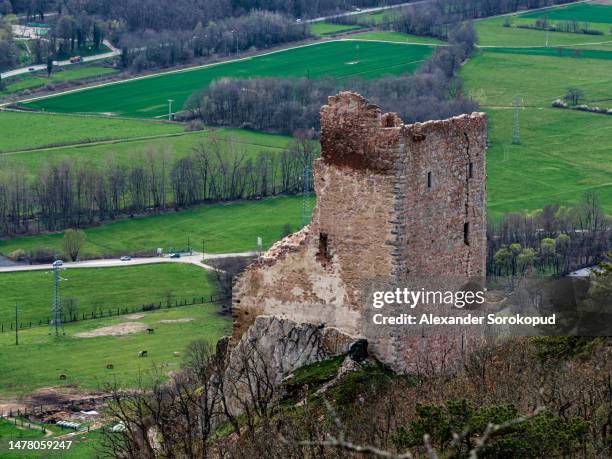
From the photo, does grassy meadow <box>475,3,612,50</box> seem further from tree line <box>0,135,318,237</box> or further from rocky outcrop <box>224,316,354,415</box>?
rocky outcrop <box>224,316,354,415</box>

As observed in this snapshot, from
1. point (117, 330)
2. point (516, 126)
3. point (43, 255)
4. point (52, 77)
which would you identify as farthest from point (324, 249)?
point (52, 77)

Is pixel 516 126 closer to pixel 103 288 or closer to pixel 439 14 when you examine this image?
pixel 103 288

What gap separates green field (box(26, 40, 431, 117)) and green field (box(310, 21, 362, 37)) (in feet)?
19.5

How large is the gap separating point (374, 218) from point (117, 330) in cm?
5199

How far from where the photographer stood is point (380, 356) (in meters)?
33.6

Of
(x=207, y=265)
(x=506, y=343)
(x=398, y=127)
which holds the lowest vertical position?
(x=207, y=265)

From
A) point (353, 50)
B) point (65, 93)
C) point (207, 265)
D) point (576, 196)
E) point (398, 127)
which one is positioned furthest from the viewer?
point (353, 50)

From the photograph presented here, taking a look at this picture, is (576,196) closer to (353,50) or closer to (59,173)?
(59,173)

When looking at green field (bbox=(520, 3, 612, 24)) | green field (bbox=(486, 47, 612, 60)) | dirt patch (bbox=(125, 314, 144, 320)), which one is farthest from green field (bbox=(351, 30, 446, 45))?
dirt patch (bbox=(125, 314, 144, 320))

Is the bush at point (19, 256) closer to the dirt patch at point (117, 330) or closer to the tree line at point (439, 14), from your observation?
the dirt patch at point (117, 330)

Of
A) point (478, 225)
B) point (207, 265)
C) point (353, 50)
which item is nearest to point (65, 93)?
point (353, 50)

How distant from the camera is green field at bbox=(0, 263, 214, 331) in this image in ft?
298

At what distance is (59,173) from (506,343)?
84.3 meters

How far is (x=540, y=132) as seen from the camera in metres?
128
